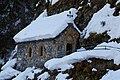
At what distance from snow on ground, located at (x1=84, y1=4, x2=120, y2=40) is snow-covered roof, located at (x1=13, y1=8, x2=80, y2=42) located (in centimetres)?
245

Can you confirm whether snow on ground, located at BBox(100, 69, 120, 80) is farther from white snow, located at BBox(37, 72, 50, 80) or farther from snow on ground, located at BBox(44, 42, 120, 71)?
white snow, located at BBox(37, 72, 50, 80)

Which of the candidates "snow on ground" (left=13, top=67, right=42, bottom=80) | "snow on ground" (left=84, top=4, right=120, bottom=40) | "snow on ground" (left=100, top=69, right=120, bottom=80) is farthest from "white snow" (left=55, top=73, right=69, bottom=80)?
"snow on ground" (left=84, top=4, right=120, bottom=40)

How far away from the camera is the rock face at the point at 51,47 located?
1345 inches

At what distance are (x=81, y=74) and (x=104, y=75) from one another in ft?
7.79

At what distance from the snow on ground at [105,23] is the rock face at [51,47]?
1.86m

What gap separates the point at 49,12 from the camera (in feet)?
142

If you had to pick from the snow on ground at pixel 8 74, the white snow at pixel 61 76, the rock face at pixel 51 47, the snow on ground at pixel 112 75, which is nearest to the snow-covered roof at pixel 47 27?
the rock face at pixel 51 47

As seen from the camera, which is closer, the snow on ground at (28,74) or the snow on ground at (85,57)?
the snow on ground at (85,57)

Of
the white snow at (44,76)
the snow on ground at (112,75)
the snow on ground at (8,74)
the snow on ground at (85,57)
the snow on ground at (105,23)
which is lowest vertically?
the snow on ground at (8,74)

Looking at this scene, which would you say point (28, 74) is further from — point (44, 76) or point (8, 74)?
point (8, 74)

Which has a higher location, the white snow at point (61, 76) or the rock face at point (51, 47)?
the rock face at point (51, 47)

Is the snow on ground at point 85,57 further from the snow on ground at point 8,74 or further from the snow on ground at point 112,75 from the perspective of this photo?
the snow on ground at point 8,74

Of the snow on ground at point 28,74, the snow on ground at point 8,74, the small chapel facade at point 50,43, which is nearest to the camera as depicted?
the snow on ground at point 28,74

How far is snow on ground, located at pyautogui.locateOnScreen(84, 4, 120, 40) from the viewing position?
3167 cm
